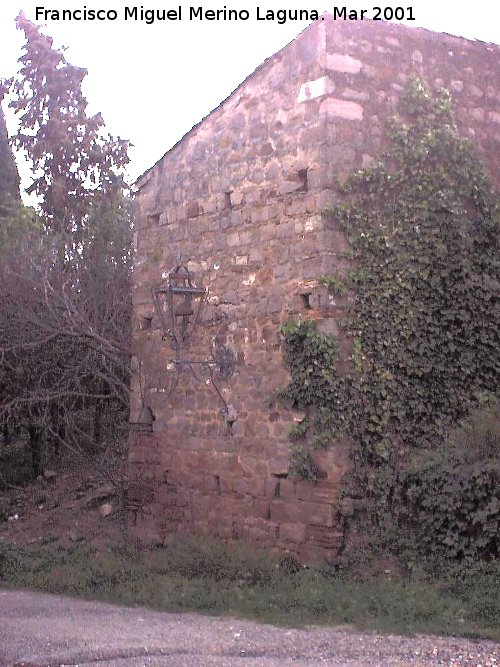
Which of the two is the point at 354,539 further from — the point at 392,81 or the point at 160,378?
the point at 392,81

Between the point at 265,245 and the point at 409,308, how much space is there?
68.7 inches

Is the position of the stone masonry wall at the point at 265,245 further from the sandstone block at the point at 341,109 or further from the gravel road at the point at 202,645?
the gravel road at the point at 202,645

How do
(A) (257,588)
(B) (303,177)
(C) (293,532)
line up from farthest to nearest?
(B) (303,177)
(C) (293,532)
(A) (257,588)

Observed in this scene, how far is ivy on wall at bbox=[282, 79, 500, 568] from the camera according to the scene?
29.8 feet

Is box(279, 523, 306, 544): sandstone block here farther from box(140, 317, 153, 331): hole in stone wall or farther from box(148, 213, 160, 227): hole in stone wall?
box(148, 213, 160, 227): hole in stone wall

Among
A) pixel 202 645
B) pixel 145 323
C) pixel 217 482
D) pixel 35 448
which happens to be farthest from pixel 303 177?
pixel 35 448

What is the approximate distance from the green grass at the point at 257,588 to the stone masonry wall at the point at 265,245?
539 mm

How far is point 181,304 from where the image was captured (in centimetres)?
1073

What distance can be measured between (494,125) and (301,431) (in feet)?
14.3

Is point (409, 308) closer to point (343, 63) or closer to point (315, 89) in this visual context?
point (315, 89)

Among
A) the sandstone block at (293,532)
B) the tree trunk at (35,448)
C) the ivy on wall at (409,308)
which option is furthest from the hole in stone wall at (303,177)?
the tree trunk at (35,448)

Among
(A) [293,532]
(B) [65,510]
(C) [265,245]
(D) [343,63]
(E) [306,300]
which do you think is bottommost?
(B) [65,510]

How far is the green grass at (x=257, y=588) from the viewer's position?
23.5ft

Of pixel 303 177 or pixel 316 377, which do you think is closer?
pixel 316 377
